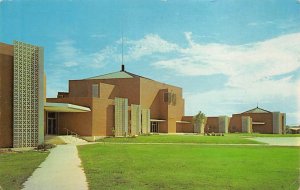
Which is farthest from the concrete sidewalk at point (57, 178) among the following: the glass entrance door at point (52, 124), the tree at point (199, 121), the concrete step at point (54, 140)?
the tree at point (199, 121)

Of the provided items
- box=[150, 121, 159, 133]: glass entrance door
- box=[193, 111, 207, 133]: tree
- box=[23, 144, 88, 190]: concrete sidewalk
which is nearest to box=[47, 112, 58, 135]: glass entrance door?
box=[150, 121, 159, 133]: glass entrance door

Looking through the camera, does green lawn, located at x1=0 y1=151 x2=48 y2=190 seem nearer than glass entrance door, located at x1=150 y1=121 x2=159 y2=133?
Yes

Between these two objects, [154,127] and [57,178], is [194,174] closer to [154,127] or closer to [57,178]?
[57,178]

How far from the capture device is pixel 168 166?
45.2 feet

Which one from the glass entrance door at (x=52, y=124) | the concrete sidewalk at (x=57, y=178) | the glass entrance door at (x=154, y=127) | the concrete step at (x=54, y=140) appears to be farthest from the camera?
the glass entrance door at (x=154, y=127)

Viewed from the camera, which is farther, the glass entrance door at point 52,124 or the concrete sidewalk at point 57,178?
the glass entrance door at point 52,124

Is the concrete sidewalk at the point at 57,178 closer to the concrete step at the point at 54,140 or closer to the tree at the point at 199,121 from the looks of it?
the concrete step at the point at 54,140

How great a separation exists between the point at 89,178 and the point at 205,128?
173ft

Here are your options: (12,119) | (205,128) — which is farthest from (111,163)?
(205,128)

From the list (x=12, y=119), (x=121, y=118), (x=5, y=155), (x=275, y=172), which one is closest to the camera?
(x=275, y=172)

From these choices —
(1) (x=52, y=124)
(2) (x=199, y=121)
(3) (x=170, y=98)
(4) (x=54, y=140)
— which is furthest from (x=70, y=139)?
(2) (x=199, y=121)

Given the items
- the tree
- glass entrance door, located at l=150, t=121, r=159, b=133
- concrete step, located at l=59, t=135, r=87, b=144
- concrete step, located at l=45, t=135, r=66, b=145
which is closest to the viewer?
concrete step, located at l=45, t=135, r=66, b=145

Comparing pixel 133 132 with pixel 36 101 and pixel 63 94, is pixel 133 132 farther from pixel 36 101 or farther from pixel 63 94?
pixel 36 101

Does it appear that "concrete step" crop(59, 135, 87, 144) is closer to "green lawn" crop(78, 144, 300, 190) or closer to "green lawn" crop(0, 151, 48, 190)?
"green lawn" crop(0, 151, 48, 190)
